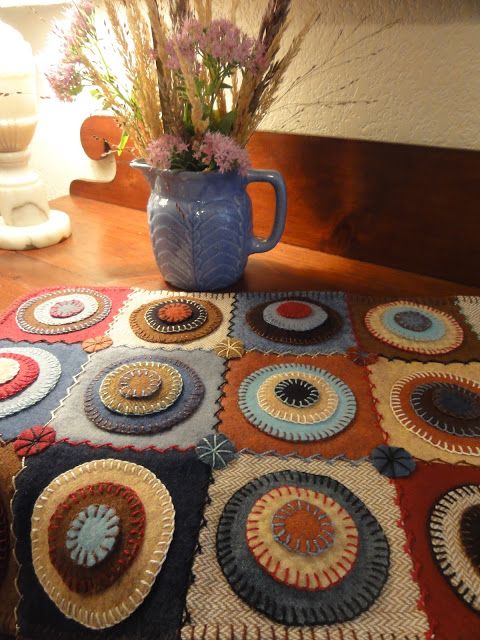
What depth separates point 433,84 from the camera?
28.0 inches

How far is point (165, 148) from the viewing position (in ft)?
1.98

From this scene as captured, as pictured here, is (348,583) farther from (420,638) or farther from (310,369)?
(310,369)

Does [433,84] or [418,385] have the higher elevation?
[433,84]

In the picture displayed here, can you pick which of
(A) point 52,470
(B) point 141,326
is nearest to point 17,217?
(B) point 141,326

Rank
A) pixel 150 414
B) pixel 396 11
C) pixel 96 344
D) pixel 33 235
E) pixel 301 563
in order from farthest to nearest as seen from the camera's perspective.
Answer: pixel 33 235 → pixel 396 11 → pixel 96 344 → pixel 150 414 → pixel 301 563

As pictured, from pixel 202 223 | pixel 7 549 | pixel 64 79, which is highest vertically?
pixel 64 79

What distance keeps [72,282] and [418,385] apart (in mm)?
510

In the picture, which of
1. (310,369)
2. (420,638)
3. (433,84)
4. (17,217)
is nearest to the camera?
(420,638)

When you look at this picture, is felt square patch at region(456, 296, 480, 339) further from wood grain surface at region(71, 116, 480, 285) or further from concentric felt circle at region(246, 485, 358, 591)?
concentric felt circle at region(246, 485, 358, 591)

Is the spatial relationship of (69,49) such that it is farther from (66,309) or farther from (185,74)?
(66,309)

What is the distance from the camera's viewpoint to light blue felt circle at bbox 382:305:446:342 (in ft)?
1.94

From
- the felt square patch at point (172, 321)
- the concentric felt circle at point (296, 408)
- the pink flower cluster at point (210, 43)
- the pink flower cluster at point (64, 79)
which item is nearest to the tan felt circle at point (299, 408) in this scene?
the concentric felt circle at point (296, 408)

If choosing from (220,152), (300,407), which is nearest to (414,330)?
(300,407)

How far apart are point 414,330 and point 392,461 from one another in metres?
0.23
